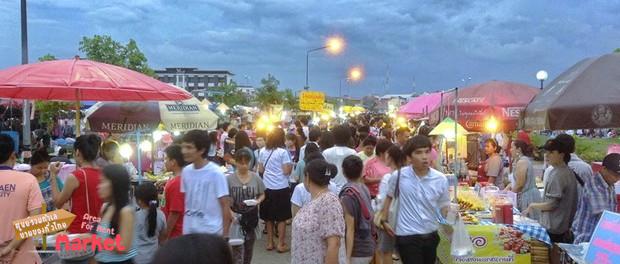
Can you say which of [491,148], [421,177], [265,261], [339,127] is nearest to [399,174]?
[421,177]

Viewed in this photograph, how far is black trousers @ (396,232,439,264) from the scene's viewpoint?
488cm

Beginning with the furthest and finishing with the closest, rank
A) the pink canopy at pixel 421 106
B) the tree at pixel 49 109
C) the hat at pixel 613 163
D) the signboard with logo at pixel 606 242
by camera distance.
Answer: the tree at pixel 49 109, the pink canopy at pixel 421 106, the hat at pixel 613 163, the signboard with logo at pixel 606 242

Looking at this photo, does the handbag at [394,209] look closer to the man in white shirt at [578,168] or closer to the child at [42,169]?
the man in white shirt at [578,168]

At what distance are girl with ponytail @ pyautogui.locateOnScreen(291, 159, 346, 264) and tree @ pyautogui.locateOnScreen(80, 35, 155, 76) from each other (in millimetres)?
28618

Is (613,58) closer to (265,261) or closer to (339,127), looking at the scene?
(339,127)

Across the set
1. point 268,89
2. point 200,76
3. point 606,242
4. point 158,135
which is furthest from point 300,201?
point 200,76

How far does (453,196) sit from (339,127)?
2029 millimetres

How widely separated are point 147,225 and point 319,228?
5.58 feet

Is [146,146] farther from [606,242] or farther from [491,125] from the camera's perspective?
[606,242]

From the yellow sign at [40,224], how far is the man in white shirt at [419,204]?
9.93 feet

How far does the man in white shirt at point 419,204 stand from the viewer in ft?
16.0

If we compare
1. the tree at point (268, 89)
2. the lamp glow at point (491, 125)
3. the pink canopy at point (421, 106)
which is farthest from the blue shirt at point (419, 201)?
the tree at point (268, 89)

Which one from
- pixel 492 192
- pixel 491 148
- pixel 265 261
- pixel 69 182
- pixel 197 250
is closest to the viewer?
pixel 197 250

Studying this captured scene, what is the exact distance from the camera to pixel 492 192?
7.12 metres
